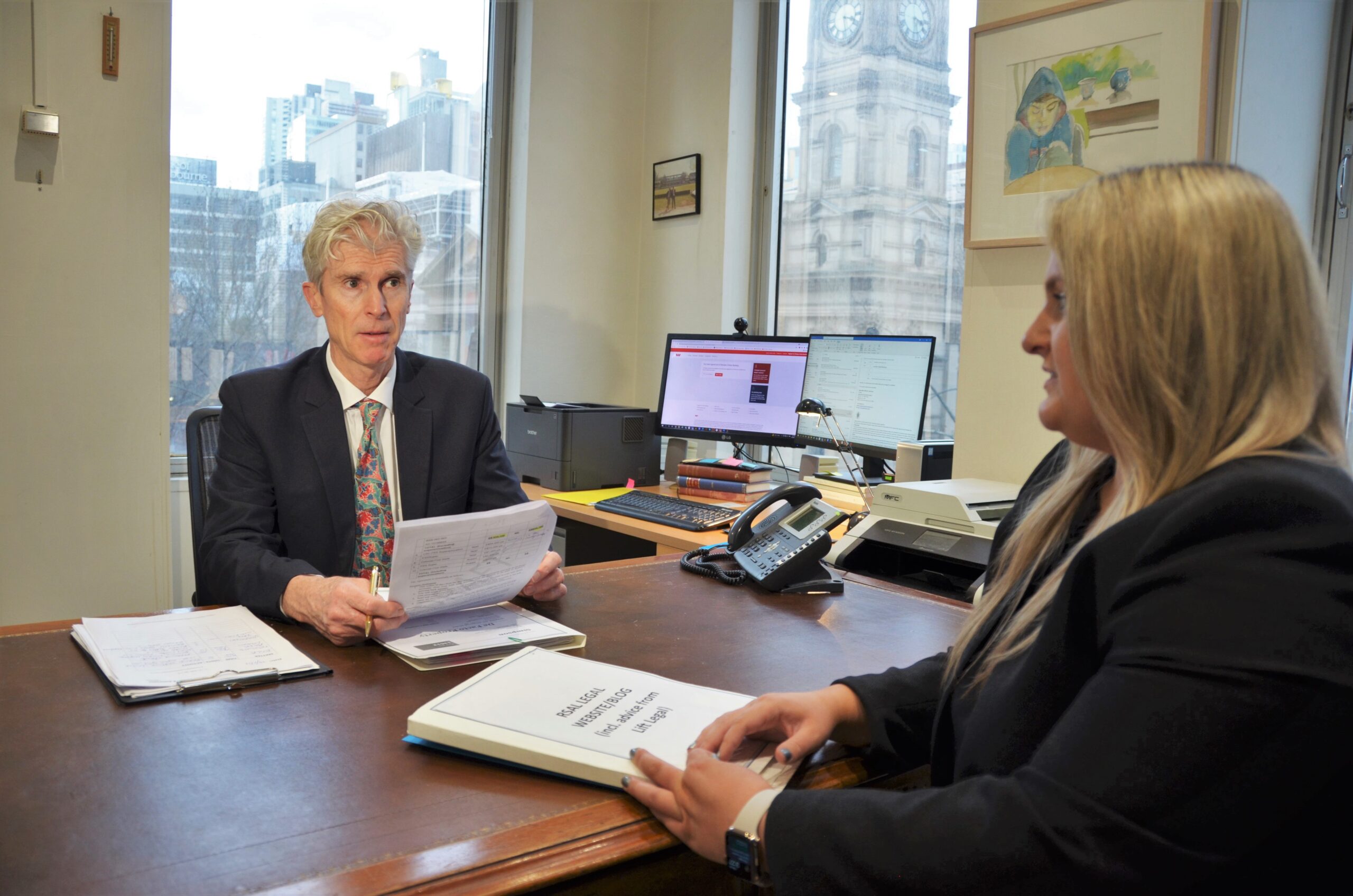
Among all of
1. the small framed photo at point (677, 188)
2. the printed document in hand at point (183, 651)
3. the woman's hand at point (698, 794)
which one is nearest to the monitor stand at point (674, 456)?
the small framed photo at point (677, 188)

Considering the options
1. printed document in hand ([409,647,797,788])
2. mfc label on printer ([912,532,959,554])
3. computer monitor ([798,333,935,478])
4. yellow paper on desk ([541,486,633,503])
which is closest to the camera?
printed document in hand ([409,647,797,788])

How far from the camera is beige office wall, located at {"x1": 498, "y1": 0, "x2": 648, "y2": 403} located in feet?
12.1

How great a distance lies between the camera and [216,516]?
5.42 feet

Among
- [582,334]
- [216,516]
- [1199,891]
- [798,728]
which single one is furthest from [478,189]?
[1199,891]

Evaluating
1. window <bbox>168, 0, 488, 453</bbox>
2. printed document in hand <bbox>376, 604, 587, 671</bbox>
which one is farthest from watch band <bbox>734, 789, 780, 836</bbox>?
window <bbox>168, 0, 488, 453</bbox>

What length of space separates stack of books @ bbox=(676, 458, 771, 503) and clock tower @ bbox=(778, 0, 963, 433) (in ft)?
1.89

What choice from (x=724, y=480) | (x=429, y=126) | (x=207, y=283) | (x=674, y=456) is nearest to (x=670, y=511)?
(x=724, y=480)

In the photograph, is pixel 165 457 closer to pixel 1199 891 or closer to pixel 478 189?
pixel 478 189

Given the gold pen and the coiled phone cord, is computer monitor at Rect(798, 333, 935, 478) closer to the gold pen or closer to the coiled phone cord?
the coiled phone cord

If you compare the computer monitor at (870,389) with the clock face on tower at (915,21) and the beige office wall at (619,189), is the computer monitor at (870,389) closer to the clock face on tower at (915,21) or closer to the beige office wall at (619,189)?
the beige office wall at (619,189)

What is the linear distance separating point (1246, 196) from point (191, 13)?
10.9 feet

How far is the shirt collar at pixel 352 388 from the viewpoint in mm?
1831

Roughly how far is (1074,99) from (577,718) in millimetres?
1784

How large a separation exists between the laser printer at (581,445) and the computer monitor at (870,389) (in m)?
0.61
